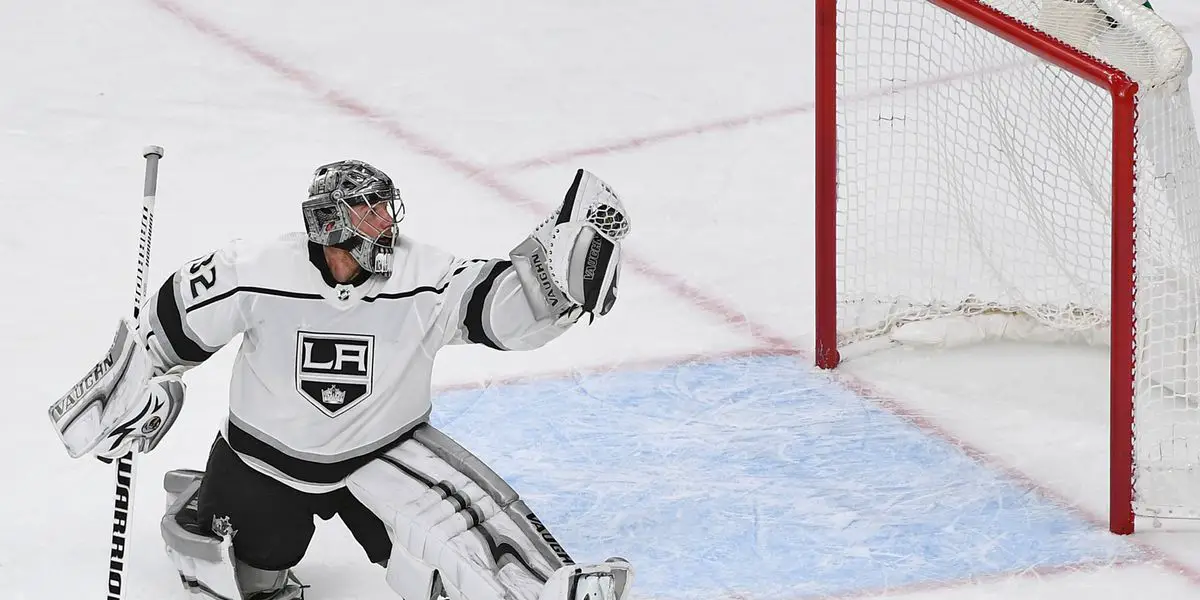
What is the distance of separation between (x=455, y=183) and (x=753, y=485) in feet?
5.89

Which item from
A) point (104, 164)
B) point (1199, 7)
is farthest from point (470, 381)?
point (1199, 7)

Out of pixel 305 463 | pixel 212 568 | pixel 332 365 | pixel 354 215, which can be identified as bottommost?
pixel 212 568

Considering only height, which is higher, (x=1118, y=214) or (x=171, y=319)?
(x=1118, y=214)

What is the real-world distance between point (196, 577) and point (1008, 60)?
75.6 inches

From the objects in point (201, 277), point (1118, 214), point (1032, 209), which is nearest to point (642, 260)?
point (1032, 209)

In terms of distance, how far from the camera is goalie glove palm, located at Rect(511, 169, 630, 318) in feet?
8.69

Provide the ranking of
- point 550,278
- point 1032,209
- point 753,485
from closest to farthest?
point 550,278, point 753,485, point 1032,209

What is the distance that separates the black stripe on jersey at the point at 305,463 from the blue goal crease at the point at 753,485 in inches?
20.2

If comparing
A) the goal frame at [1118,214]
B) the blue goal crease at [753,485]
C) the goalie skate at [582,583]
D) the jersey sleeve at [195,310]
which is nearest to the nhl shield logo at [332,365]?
the jersey sleeve at [195,310]

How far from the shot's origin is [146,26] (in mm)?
6246

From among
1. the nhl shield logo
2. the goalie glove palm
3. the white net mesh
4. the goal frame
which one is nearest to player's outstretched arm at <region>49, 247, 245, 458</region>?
the nhl shield logo

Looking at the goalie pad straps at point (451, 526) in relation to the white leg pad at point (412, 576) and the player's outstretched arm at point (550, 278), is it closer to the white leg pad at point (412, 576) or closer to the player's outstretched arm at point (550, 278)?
the white leg pad at point (412, 576)

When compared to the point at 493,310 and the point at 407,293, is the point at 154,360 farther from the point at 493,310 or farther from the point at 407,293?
the point at 493,310

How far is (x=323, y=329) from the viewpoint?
2.71 meters
